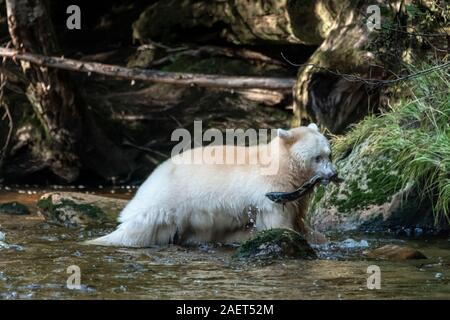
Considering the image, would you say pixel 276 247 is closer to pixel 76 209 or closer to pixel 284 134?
pixel 284 134

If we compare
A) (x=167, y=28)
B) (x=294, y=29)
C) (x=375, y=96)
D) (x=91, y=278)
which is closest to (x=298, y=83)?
(x=375, y=96)

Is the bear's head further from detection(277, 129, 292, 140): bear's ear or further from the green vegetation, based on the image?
the green vegetation

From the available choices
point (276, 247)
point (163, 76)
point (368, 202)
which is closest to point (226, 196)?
point (276, 247)

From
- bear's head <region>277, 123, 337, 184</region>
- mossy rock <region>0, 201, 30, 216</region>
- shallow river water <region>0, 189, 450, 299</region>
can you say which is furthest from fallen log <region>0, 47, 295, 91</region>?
shallow river water <region>0, 189, 450, 299</region>

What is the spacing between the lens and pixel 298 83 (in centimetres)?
1064

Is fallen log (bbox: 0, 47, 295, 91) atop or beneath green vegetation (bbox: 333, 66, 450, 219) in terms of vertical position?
atop

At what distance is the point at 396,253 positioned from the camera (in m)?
6.88

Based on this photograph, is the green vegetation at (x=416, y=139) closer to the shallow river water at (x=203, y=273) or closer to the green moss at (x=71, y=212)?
the shallow river water at (x=203, y=273)

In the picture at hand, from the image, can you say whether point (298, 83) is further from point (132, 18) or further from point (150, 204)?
point (132, 18)

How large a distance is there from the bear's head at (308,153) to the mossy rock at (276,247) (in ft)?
2.79

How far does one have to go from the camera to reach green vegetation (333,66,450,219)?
8125 mm

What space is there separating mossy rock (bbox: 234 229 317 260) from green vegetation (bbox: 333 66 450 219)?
64.7 inches

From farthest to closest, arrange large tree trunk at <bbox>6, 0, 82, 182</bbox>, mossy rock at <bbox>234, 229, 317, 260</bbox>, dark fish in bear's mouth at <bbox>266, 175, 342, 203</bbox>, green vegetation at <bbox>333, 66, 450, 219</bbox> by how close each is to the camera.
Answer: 1. large tree trunk at <bbox>6, 0, 82, 182</bbox>
2. green vegetation at <bbox>333, 66, 450, 219</bbox>
3. dark fish in bear's mouth at <bbox>266, 175, 342, 203</bbox>
4. mossy rock at <bbox>234, 229, 317, 260</bbox>

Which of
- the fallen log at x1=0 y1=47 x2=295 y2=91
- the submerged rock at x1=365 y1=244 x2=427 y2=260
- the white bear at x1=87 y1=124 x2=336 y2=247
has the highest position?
the fallen log at x1=0 y1=47 x2=295 y2=91
